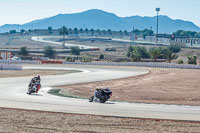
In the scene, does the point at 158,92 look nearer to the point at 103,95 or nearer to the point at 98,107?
the point at 103,95

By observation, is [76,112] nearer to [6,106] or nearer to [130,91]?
[6,106]

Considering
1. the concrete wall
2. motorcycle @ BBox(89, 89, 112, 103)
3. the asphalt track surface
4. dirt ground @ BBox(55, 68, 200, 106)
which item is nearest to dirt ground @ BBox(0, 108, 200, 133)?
the asphalt track surface

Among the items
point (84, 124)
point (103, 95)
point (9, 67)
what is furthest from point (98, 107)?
point (9, 67)

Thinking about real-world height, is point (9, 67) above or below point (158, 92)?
above

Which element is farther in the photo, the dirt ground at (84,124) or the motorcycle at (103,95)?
the motorcycle at (103,95)

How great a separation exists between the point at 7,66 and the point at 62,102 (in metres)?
41.9

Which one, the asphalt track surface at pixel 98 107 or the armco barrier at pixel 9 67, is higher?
the armco barrier at pixel 9 67

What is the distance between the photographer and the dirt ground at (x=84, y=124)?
22391mm

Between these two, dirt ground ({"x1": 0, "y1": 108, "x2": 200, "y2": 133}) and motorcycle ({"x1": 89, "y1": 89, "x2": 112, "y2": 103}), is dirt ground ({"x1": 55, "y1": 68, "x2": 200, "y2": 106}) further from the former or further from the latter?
dirt ground ({"x1": 0, "y1": 108, "x2": 200, "y2": 133})

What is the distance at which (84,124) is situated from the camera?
23.8m

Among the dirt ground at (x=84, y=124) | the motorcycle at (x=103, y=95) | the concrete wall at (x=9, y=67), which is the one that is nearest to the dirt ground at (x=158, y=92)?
the motorcycle at (x=103, y=95)

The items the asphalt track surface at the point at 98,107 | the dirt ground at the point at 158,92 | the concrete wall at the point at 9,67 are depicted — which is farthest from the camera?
the concrete wall at the point at 9,67

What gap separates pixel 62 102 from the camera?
32.1 meters

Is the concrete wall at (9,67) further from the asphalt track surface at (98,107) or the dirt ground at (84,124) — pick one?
the dirt ground at (84,124)
